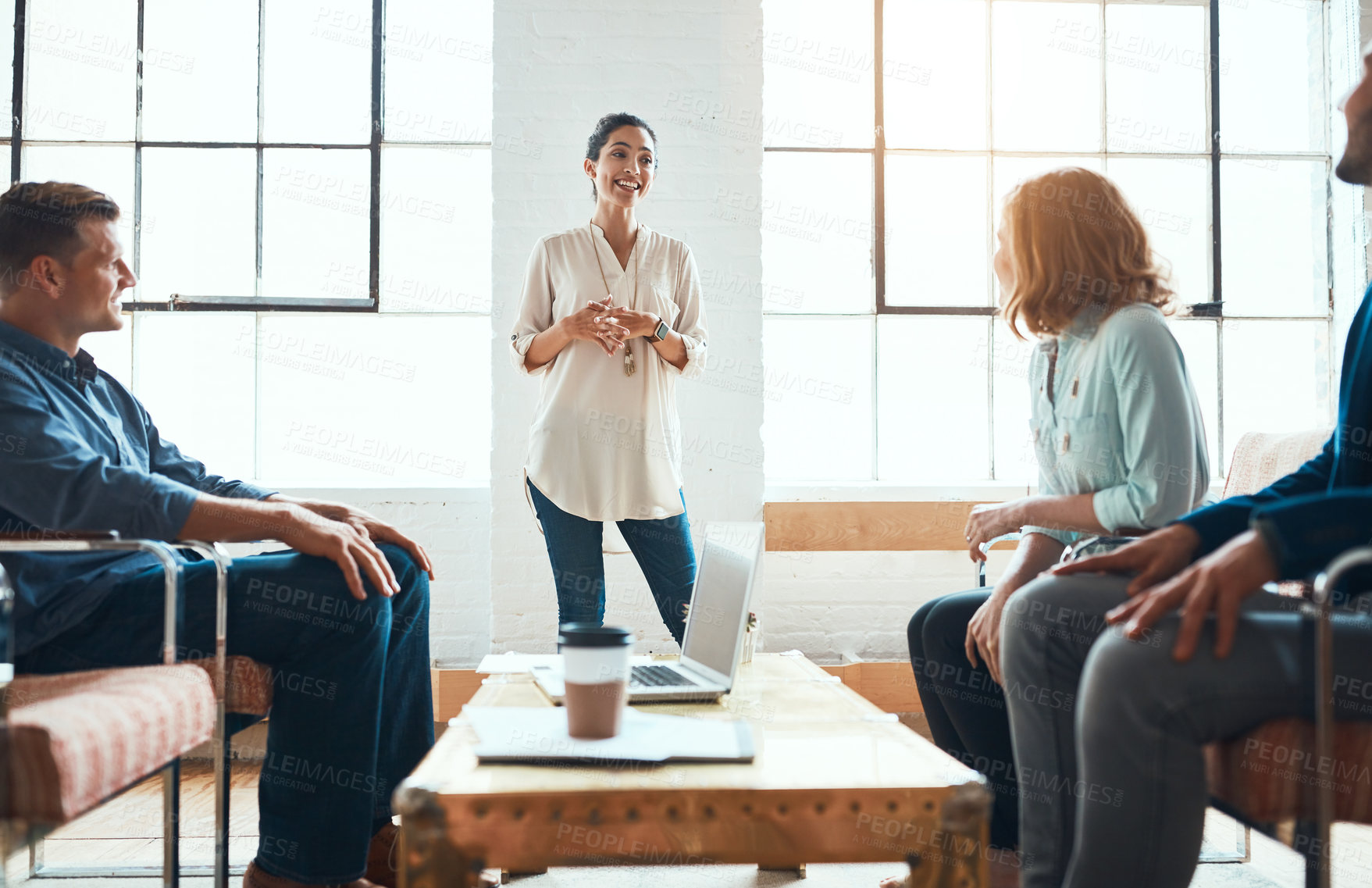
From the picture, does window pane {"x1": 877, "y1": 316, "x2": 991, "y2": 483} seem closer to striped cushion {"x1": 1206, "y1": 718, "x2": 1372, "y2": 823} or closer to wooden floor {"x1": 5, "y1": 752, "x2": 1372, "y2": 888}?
wooden floor {"x1": 5, "y1": 752, "x2": 1372, "y2": 888}

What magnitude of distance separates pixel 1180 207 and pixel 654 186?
2040mm

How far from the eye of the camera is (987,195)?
11.9 ft

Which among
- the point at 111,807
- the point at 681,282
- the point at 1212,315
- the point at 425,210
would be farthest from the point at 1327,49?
the point at 111,807

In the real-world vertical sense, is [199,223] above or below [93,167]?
below

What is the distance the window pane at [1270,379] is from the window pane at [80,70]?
4.16 metres

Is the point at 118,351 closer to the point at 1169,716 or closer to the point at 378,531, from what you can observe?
the point at 378,531

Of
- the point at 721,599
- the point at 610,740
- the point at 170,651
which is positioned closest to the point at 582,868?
the point at 721,599

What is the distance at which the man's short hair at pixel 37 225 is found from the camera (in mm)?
1728

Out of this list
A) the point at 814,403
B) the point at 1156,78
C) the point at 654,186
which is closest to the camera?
the point at 654,186

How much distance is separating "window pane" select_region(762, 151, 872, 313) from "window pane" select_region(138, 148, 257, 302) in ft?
6.10

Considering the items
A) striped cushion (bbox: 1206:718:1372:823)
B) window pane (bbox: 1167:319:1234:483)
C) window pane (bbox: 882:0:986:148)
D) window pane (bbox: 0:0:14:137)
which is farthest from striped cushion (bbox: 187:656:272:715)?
window pane (bbox: 1167:319:1234:483)

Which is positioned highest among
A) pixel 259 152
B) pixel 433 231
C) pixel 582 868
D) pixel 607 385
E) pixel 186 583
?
pixel 259 152

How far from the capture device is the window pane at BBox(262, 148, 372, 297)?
3459 millimetres

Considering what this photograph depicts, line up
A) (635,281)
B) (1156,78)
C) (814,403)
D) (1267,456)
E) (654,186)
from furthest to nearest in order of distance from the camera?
(1156,78), (814,403), (654,186), (635,281), (1267,456)
